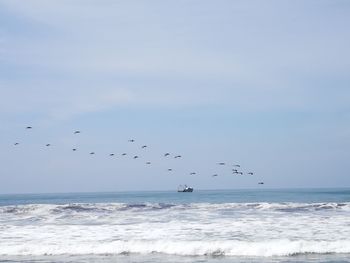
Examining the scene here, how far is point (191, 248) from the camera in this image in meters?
20.4

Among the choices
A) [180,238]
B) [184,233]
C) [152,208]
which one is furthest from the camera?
[152,208]

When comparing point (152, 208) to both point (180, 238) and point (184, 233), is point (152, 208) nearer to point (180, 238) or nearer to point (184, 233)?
point (184, 233)

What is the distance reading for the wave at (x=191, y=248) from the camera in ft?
65.5

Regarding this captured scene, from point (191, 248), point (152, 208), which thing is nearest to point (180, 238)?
point (191, 248)

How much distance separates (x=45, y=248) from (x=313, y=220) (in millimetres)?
14628

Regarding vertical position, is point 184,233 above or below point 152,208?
below

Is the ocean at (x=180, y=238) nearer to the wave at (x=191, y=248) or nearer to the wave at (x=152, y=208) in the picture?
the wave at (x=191, y=248)

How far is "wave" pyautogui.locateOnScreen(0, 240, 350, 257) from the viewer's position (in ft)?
65.5

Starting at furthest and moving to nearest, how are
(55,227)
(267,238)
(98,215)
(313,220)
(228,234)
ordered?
(98,215)
(313,220)
(55,227)
(228,234)
(267,238)

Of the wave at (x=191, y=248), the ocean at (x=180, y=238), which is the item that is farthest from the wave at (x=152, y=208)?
the wave at (x=191, y=248)

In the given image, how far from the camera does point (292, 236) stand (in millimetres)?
22641

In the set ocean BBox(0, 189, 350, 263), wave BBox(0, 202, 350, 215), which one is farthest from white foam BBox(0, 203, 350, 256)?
wave BBox(0, 202, 350, 215)

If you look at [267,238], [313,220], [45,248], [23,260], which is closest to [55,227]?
[45,248]

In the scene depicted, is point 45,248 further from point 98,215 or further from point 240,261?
point 98,215
